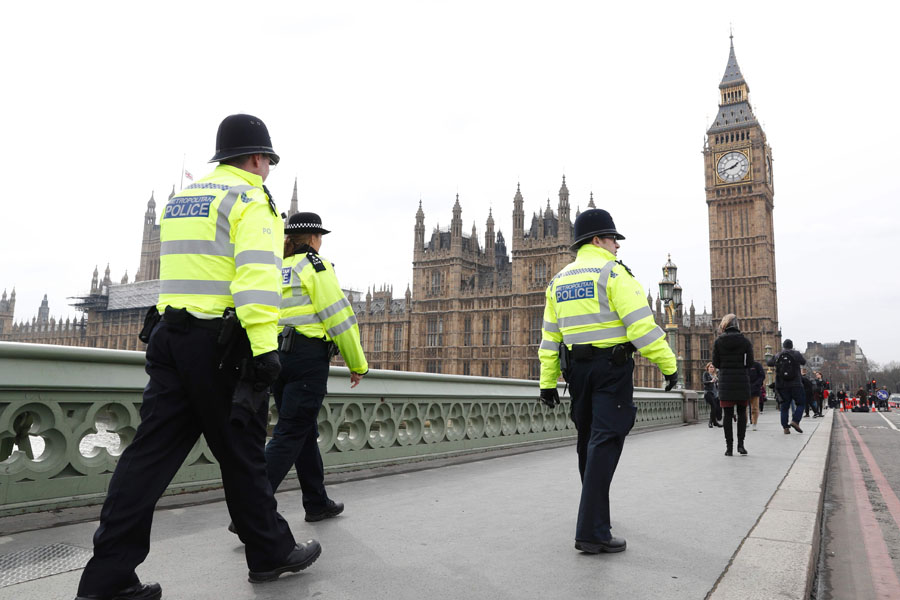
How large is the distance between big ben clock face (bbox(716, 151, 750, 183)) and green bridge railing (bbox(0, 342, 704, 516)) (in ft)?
213

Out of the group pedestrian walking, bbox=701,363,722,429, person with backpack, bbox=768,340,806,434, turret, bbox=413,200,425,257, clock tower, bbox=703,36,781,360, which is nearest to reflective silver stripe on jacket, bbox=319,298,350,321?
person with backpack, bbox=768,340,806,434

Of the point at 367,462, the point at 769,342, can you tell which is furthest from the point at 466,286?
the point at 367,462

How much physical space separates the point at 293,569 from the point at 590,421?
5.94 ft

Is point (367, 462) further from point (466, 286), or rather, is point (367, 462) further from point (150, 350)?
point (466, 286)

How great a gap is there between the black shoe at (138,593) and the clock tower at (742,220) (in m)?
64.1

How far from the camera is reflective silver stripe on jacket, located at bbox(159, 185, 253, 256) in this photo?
2393 mm

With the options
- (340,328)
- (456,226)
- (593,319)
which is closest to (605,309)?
(593,319)

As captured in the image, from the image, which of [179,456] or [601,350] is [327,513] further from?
[601,350]

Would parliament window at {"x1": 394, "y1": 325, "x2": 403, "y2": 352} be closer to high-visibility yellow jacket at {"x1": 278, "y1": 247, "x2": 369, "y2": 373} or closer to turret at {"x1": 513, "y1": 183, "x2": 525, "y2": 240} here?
turret at {"x1": 513, "y1": 183, "x2": 525, "y2": 240}

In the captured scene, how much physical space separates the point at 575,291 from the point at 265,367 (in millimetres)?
1898

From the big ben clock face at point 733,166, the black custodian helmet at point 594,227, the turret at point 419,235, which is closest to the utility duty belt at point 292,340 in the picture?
the black custodian helmet at point 594,227

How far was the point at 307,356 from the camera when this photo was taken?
3.37 m

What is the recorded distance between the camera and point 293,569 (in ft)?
8.10

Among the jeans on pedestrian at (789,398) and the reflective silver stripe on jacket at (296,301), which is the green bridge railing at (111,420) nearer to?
the reflective silver stripe on jacket at (296,301)
